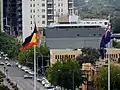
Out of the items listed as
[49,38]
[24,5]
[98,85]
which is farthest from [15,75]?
[24,5]

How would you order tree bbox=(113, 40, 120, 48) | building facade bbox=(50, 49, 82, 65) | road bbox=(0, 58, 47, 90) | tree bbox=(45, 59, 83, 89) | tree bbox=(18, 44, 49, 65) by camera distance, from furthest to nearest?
tree bbox=(113, 40, 120, 48) → tree bbox=(18, 44, 49, 65) → building facade bbox=(50, 49, 82, 65) → road bbox=(0, 58, 47, 90) → tree bbox=(45, 59, 83, 89)

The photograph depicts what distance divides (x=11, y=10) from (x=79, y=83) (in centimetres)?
7949

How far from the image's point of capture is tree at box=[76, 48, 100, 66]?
223 ft

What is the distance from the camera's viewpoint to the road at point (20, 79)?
Result: 6369cm

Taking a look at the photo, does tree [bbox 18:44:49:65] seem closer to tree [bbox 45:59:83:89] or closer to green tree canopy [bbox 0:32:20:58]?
green tree canopy [bbox 0:32:20:58]

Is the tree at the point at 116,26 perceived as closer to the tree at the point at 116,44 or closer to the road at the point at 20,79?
Answer: the tree at the point at 116,44

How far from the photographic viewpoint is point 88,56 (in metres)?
70.2

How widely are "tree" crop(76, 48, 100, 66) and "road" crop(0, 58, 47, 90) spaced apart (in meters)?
5.42

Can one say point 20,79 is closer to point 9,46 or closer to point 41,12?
point 9,46

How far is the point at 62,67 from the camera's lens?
59062mm

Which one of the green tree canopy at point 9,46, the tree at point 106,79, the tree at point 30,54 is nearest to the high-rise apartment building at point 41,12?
the green tree canopy at point 9,46

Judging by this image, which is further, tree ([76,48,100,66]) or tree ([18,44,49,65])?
tree ([18,44,49,65])

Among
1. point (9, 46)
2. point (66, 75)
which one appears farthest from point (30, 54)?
point (66, 75)

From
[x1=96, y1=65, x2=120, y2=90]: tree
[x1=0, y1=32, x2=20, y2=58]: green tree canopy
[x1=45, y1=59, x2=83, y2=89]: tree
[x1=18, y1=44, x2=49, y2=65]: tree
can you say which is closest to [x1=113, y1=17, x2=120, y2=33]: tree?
[x1=0, y1=32, x2=20, y2=58]: green tree canopy
